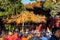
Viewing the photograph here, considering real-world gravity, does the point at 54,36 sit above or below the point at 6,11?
above

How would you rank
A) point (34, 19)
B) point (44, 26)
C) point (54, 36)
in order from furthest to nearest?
point (44, 26) < point (34, 19) < point (54, 36)

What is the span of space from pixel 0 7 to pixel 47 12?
493cm

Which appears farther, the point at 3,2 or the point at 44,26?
the point at 3,2

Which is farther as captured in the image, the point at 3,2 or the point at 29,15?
the point at 3,2

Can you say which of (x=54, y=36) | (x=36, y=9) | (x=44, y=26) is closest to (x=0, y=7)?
(x=36, y=9)

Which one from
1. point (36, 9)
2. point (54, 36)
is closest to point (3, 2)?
point (36, 9)

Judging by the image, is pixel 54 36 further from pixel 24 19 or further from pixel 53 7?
pixel 53 7

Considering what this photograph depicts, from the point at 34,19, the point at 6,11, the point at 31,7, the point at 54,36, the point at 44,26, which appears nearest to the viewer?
the point at 54,36

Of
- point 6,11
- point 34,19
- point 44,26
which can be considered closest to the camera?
point 34,19

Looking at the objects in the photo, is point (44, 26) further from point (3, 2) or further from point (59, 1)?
point (3, 2)

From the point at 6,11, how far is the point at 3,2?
1.12m

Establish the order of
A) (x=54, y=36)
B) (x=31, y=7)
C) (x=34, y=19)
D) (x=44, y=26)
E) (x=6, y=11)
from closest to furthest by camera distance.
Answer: (x=54, y=36) → (x=34, y=19) → (x=44, y=26) → (x=31, y=7) → (x=6, y=11)

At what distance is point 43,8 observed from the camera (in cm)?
2589

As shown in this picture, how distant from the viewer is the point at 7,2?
28.6 metres
